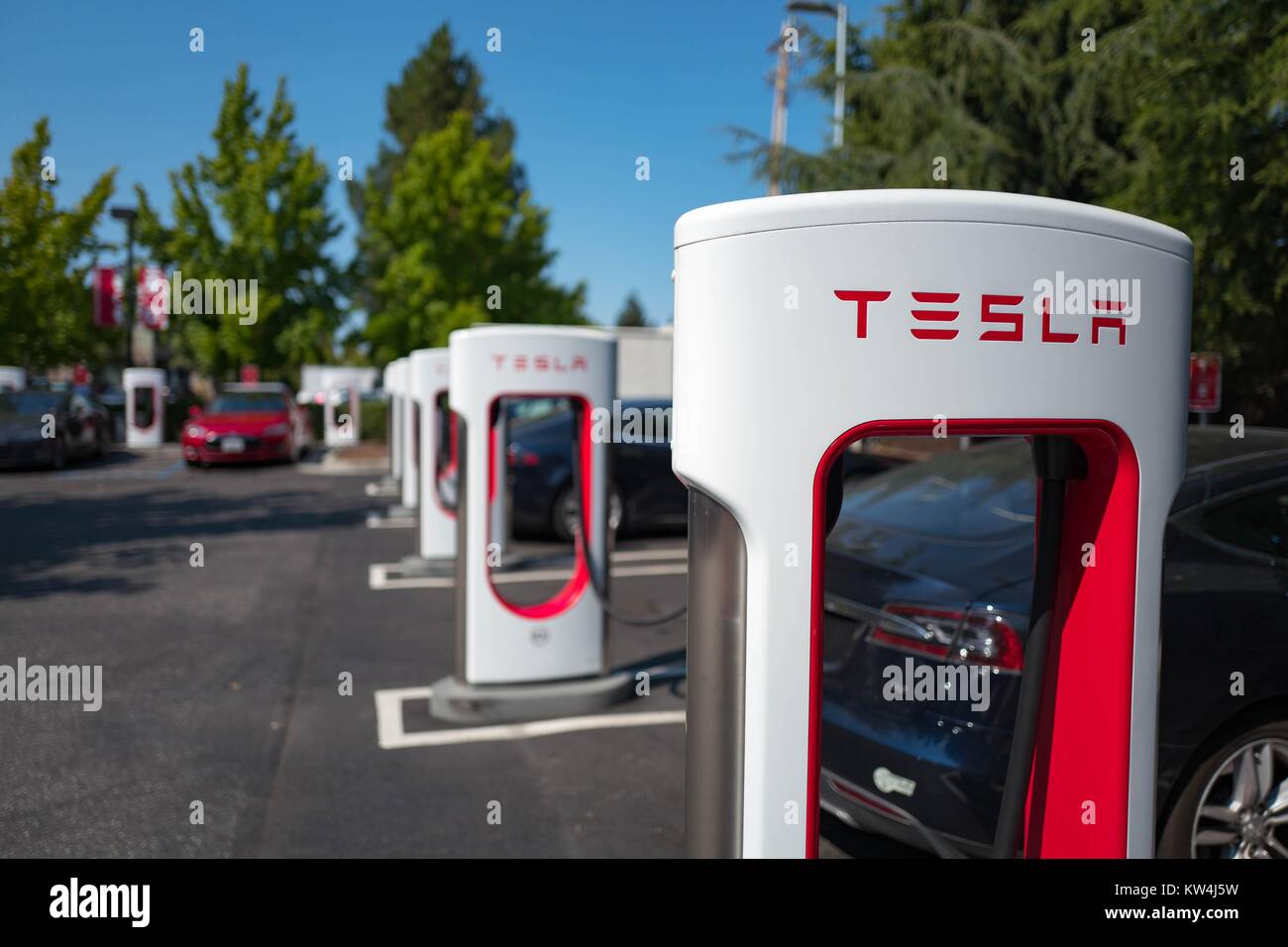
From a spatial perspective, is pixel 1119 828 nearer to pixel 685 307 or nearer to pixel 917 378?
pixel 917 378

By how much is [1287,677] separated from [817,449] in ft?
6.93

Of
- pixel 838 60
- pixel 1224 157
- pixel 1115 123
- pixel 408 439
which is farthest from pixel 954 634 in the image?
pixel 838 60

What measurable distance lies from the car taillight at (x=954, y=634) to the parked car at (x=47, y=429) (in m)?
16.9

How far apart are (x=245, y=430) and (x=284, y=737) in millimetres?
14619

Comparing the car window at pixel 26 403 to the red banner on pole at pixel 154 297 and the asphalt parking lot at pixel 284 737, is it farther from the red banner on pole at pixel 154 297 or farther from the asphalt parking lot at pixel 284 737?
the red banner on pole at pixel 154 297

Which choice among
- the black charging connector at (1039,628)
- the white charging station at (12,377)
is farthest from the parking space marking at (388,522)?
the white charging station at (12,377)

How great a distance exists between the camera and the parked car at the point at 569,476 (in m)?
10.8

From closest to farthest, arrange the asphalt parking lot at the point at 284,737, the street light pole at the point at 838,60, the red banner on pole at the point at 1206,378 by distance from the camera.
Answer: the asphalt parking lot at the point at 284,737 → the red banner on pole at the point at 1206,378 → the street light pole at the point at 838,60

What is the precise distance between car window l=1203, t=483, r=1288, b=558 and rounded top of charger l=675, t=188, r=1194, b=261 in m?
1.80

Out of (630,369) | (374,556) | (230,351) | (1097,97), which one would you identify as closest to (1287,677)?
(374,556)

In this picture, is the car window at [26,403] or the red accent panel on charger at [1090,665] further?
the car window at [26,403]

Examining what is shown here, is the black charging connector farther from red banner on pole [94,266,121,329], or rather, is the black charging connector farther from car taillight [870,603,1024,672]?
red banner on pole [94,266,121,329]

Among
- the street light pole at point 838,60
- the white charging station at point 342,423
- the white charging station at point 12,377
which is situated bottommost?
the white charging station at point 342,423

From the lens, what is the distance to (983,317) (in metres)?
1.94
